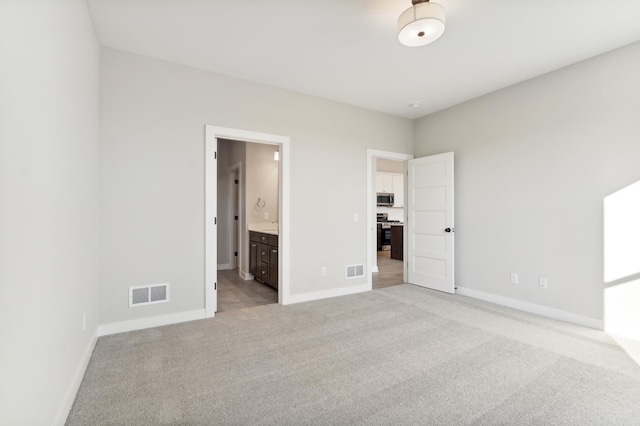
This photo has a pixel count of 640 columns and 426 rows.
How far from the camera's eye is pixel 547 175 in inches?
134

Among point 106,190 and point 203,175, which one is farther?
point 203,175

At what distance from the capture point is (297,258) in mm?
3916

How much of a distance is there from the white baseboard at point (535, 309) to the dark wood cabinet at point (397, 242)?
305 centimetres

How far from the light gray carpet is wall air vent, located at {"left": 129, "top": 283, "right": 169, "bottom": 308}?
0.29 metres

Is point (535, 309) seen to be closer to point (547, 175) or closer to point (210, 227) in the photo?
point (547, 175)

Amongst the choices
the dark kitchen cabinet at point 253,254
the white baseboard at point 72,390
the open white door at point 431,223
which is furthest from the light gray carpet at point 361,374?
the dark kitchen cabinet at point 253,254

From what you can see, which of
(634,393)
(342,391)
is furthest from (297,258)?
(634,393)

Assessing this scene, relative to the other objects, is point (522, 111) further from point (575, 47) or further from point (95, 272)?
point (95, 272)

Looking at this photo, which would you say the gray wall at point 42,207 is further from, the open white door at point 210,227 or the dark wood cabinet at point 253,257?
the dark wood cabinet at point 253,257

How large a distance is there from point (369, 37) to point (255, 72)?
136 cm

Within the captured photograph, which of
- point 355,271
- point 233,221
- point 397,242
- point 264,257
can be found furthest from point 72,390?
point 397,242

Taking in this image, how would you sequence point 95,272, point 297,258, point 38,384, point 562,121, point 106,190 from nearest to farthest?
point 38,384, point 95,272, point 106,190, point 562,121, point 297,258

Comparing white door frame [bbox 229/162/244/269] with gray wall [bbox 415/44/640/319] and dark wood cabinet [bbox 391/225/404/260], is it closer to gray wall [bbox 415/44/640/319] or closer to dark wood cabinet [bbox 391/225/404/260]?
dark wood cabinet [bbox 391/225/404/260]

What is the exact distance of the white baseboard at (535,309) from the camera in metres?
3.07
